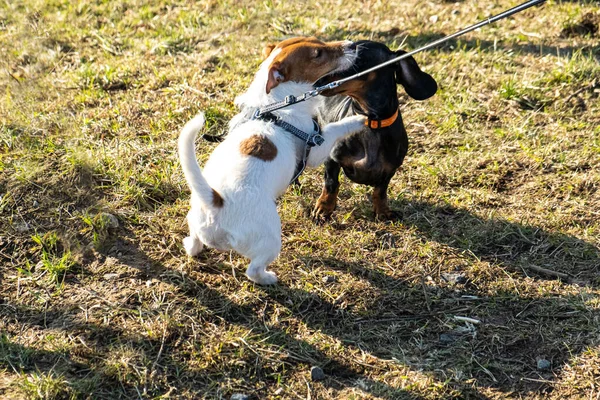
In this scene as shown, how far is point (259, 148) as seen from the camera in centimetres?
332

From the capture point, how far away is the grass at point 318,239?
123 inches

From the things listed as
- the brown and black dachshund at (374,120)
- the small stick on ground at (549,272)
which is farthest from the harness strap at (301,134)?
the small stick on ground at (549,272)

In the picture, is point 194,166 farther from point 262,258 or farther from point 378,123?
point 378,123

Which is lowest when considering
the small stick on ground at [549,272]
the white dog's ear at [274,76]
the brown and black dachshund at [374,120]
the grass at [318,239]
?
the small stick on ground at [549,272]

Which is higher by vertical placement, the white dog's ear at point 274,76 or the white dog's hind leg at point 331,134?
the white dog's ear at point 274,76

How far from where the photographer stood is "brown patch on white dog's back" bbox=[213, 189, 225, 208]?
3.15m

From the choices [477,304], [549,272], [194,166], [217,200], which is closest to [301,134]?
[217,200]

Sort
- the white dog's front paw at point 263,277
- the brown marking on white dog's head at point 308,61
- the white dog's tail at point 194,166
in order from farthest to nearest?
the brown marking on white dog's head at point 308,61, the white dog's front paw at point 263,277, the white dog's tail at point 194,166

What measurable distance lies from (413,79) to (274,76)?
2.61 ft

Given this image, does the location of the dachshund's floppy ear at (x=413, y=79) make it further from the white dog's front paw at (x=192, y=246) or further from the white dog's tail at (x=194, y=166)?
the white dog's front paw at (x=192, y=246)

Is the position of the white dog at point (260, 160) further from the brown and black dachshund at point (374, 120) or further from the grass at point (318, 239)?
the grass at point (318, 239)

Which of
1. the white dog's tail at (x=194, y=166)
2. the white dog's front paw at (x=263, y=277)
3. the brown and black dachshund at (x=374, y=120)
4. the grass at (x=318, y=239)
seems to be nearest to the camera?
the white dog's tail at (x=194, y=166)

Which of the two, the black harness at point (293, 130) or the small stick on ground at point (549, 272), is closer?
the black harness at point (293, 130)

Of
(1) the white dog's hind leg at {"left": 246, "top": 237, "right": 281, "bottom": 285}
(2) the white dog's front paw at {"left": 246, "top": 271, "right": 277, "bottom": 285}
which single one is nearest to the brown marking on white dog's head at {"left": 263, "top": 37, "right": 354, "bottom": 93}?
(1) the white dog's hind leg at {"left": 246, "top": 237, "right": 281, "bottom": 285}
